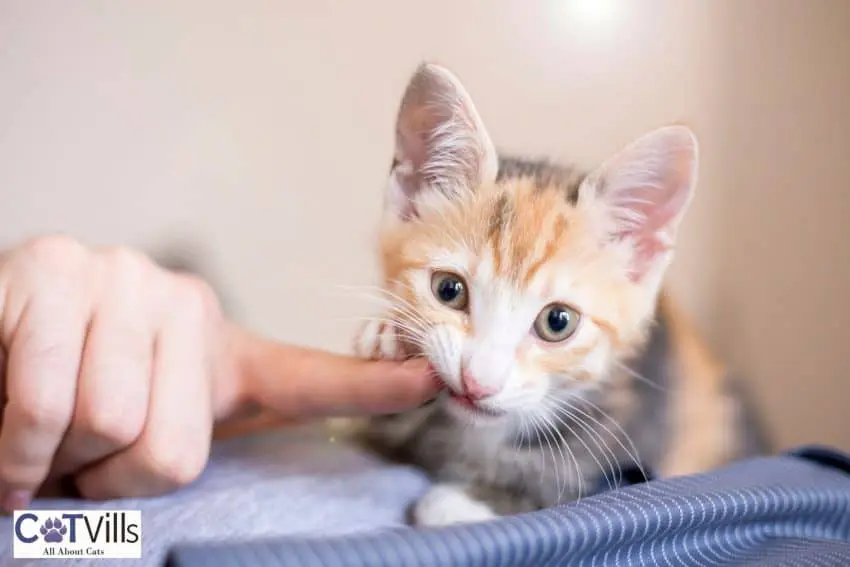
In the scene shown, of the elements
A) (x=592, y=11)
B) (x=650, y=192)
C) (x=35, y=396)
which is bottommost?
(x=35, y=396)

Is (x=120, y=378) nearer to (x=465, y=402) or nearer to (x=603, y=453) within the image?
(x=465, y=402)

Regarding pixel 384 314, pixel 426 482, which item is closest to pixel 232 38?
pixel 384 314

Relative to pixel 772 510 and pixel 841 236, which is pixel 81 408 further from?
pixel 841 236

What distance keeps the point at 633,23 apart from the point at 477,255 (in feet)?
1.34

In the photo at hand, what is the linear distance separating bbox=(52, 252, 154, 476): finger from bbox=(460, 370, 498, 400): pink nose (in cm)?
23

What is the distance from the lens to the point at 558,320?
2.17ft

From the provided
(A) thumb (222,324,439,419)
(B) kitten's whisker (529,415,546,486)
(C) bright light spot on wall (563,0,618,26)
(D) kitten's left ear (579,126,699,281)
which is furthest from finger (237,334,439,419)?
(C) bright light spot on wall (563,0,618,26)

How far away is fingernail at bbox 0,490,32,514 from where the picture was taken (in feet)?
1.78

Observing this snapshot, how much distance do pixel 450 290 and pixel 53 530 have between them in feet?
1.08

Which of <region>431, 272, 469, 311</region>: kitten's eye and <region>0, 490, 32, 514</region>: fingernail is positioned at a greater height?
<region>431, 272, 469, 311</region>: kitten's eye

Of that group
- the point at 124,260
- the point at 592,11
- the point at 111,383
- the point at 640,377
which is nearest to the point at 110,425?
the point at 111,383

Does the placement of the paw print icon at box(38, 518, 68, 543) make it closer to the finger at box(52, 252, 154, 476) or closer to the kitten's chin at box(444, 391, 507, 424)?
the finger at box(52, 252, 154, 476)

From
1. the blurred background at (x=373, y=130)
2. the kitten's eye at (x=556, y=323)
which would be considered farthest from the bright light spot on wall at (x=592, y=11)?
the kitten's eye at (x=556, y=323)

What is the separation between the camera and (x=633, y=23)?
909mm
